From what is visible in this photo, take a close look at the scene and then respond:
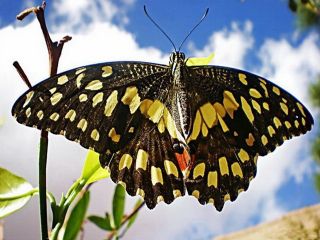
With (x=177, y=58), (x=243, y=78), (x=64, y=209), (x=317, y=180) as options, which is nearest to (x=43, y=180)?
(x=64, y=209)

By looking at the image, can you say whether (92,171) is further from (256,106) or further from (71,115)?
(256,106)

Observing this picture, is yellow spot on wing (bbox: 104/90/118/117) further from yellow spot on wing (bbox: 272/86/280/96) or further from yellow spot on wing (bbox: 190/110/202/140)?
yellow spot on wing (bbox: 272/86/280/96)

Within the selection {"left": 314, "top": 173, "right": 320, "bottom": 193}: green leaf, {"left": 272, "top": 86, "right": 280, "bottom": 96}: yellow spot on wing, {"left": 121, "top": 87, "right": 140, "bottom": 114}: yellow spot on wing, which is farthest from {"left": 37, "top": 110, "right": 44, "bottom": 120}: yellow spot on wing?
{"left": 314, "top": 173, "right": 320, "bottom": 193}: green leaf

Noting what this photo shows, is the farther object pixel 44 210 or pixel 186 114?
pixel 186 114

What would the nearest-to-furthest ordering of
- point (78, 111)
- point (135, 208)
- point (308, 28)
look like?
point (78, 111)
point (135, 208)
point (308, 28)

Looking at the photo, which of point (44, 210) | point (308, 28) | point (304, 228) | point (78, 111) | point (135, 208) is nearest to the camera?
point (44, 210)

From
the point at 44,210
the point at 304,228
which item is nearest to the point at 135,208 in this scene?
the point at 44,210

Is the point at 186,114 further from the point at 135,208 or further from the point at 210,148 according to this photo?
the point at 135,208
